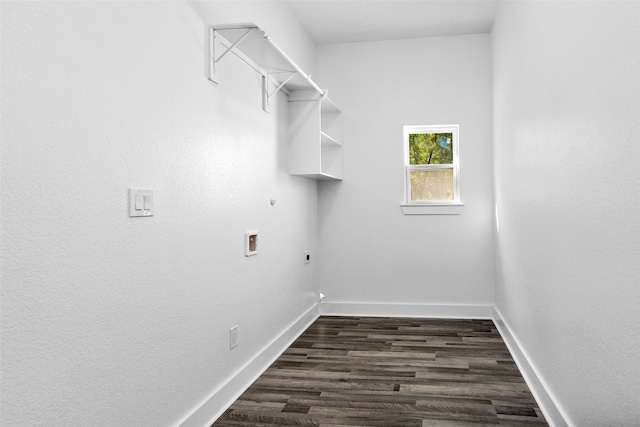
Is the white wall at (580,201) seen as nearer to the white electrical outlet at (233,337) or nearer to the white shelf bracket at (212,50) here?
the white shelf bracket at (212,50)

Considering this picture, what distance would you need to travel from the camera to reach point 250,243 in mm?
3344

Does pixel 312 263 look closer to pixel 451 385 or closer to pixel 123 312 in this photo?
pixel 451 385

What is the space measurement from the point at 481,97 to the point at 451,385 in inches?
114

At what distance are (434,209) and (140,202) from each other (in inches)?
140

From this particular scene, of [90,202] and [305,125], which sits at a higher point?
[305,125]

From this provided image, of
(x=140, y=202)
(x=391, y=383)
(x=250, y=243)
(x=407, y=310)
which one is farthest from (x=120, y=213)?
(x=407, y=310)

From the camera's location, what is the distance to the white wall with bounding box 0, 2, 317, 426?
1.48m

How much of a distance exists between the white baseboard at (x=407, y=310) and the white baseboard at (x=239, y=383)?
82 cm

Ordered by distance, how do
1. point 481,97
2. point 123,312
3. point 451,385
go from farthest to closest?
point 481,97, point 451,385, point 123,312

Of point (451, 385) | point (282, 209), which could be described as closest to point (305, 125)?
point (282, 209)

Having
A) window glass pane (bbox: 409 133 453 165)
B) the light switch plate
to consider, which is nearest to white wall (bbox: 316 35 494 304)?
window glass pane (bbox: 409 133 453 165)

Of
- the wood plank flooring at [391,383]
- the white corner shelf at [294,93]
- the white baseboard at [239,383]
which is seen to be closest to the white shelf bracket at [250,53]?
the white corner shelf at [294,93]

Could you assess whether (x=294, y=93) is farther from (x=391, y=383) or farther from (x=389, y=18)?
(x=391, y=383)

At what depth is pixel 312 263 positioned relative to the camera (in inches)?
202
